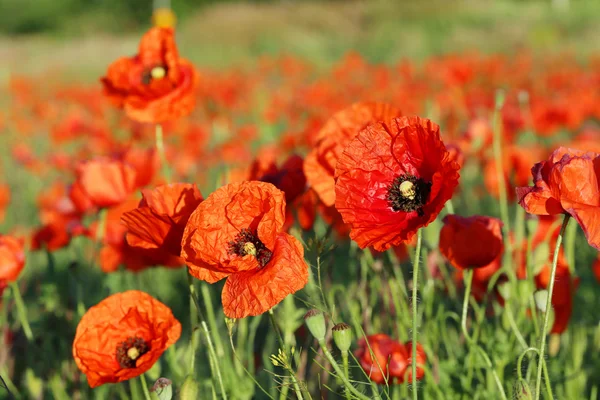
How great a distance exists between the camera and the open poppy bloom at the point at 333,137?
4.47 ft

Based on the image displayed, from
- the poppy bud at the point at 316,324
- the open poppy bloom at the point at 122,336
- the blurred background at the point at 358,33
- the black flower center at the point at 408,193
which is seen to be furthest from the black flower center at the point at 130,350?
the blurred background at the point at 358,33

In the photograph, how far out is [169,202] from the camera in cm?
120

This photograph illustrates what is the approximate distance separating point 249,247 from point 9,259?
2.08ft

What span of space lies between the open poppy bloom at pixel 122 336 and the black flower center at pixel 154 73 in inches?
26.1

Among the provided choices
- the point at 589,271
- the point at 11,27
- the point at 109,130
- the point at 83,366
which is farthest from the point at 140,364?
the point at 11,27

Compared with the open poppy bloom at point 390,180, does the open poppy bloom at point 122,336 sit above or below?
below

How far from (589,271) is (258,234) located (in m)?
1.84

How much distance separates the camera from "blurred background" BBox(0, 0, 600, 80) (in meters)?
11.6

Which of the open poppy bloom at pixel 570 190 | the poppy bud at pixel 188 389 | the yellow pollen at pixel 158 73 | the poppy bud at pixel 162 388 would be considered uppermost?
the yellow pollen at pixel 158 73

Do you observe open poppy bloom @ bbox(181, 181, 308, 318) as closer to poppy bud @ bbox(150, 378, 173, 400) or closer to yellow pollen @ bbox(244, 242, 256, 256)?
yellow pollen @ bbox(244, 242, 256, 256)

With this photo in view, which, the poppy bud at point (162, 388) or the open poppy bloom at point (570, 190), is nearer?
the open poppy bloom at point (570, 190)

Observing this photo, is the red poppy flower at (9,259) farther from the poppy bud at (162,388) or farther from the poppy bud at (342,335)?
the poppy bud at (342,335)

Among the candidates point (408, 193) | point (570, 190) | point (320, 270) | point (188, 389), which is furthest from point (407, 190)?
point (188, 389)

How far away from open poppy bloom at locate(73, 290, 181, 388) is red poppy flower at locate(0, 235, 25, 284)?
29 centimetres
